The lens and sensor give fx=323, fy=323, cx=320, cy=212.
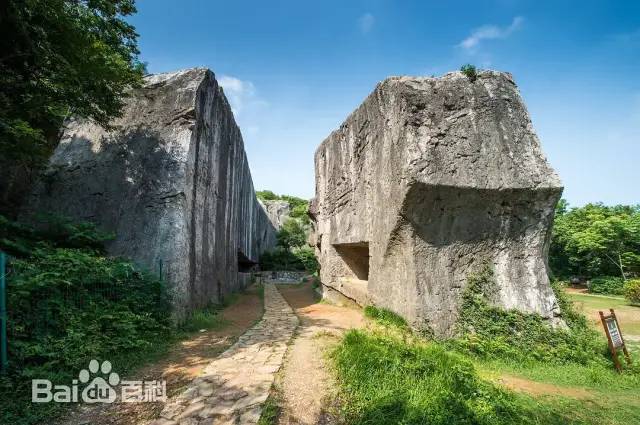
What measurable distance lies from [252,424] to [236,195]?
13.3m

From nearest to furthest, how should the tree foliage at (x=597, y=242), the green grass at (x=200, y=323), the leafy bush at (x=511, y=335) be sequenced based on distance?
1. the leafy bush at (x=511, y=335)
2. the green grass at (x=200, y=323)
3. the tree foliage at (x=597, y=242)

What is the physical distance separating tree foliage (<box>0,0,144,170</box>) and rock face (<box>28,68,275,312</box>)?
5.97 feet

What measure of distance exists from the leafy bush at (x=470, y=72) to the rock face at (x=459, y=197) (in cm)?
12

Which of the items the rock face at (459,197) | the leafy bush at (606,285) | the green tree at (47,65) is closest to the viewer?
the green tree at (47,65)

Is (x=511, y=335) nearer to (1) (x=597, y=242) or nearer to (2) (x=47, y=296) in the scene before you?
(2) (x=47, y=296)

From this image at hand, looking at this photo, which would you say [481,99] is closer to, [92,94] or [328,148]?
[328,148]

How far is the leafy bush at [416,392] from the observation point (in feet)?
11.0

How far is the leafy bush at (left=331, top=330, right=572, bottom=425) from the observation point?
11.0 feet

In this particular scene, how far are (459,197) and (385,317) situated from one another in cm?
340

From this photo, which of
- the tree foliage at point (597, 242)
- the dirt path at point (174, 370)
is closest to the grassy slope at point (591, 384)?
the dirt path at point (174, 370)

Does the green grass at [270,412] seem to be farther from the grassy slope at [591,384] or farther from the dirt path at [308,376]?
the grassy slope at [591,384]

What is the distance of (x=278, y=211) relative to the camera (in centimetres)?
4547

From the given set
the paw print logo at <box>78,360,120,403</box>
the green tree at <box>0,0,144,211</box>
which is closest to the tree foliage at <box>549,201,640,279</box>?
the paw print logo at <box>78,360,120,403</box>

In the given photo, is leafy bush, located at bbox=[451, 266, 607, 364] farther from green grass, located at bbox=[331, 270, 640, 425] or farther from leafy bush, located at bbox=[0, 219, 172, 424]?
leafy bush, located at bbox=[0, 219, 172, 424]
